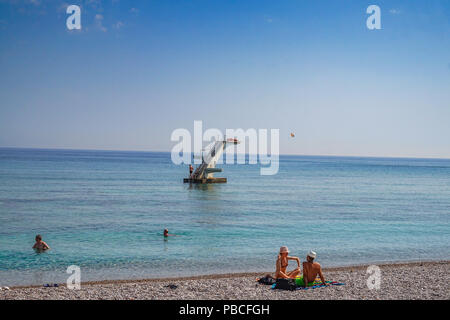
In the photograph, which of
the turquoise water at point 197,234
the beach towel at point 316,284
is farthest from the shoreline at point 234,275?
the beach towel at point 316,284

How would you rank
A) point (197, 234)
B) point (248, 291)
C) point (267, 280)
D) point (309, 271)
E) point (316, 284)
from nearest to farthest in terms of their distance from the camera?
point (248, 291)
point (309, 271)
point (316, 284)
point (267, 280)
point (197, 234)

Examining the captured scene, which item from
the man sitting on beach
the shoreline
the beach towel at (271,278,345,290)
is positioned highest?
the man sitting on beach

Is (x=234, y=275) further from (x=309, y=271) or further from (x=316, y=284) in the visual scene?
(x=309, y=271)

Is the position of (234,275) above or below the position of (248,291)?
below

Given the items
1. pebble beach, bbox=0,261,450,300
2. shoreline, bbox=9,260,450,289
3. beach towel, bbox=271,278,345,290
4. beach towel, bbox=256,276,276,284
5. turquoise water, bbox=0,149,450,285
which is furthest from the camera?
turquoise water, bbox=0,149,450,285

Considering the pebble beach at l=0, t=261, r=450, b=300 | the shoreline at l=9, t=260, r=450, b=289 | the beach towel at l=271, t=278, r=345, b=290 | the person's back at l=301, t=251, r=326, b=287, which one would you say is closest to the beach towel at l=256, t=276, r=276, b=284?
the pebble beach at l=0, t=261, r=450, b=300

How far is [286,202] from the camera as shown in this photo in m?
34.7

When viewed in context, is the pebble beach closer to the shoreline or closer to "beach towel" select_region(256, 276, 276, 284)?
"beach towel" select_region(256, 276, 276, 284)

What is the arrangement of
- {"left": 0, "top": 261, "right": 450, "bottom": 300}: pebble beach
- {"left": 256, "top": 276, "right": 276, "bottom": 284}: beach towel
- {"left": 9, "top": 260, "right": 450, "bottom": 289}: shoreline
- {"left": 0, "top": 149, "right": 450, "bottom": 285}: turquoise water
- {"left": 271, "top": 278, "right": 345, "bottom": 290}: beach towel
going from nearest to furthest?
{"left": 0, "top": 261, "right": 450, "bottom": 300}: pebble beach → {"left": 271, "top": 278, "right": 345, "bottom": 290}: beach towel → {"left": 256, "top": 276, "right": 276, "bottom": 284}: beach towel → {"left": 9, "top": 260, "right": 450, "bottom": 289}: shoreline → {"left": 0, "top": 149, "right": 450, "bottom": 285}: turquoise water

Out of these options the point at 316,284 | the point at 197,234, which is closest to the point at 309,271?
the point at 316,284

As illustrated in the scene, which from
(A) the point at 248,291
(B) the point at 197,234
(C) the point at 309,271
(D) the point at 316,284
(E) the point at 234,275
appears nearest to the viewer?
(A) the point at 248,291

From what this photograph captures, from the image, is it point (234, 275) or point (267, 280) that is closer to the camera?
point (267, 280)

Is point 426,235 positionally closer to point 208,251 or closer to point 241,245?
point 241,245

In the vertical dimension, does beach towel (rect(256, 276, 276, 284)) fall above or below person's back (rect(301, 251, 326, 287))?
below
